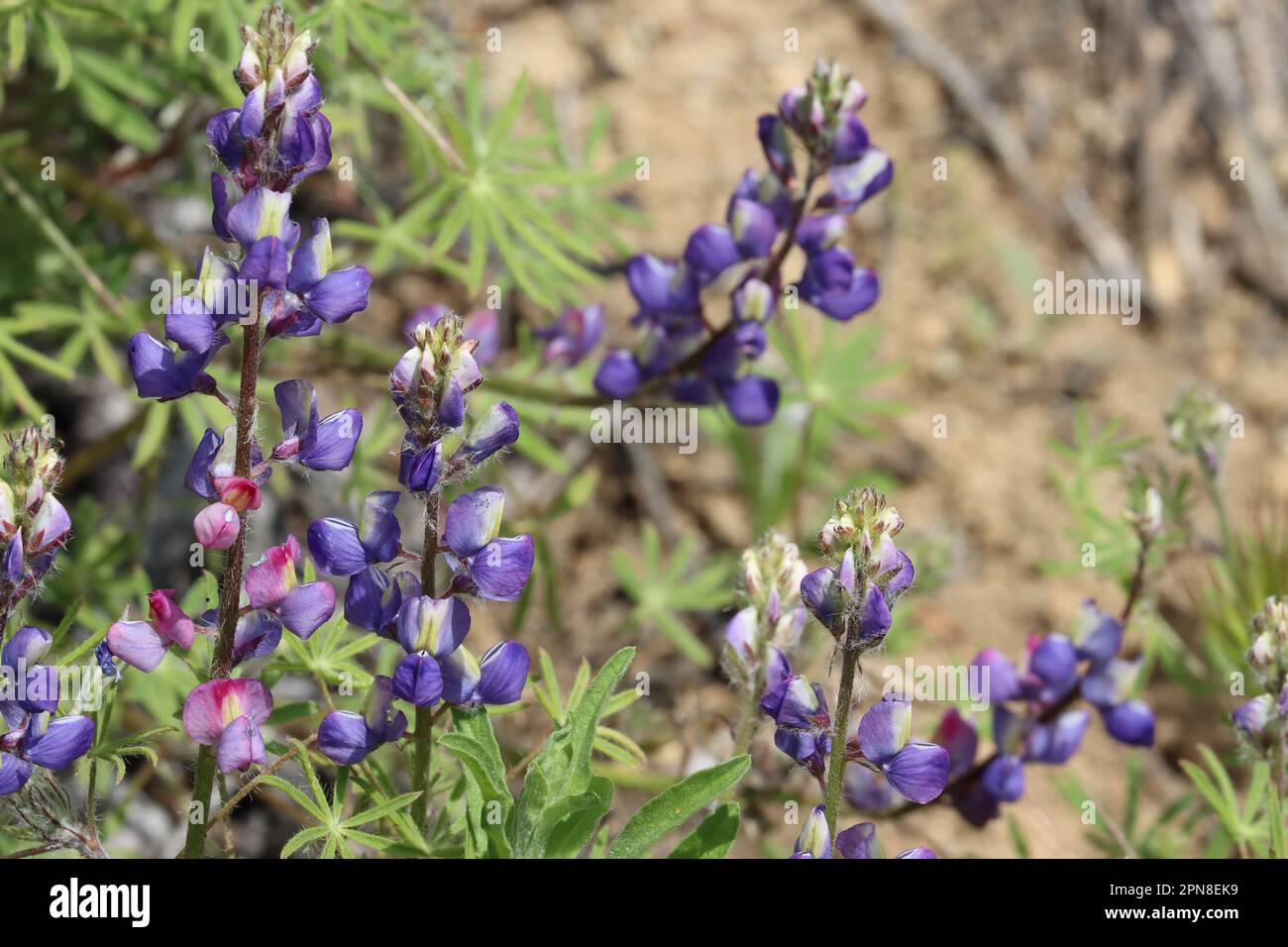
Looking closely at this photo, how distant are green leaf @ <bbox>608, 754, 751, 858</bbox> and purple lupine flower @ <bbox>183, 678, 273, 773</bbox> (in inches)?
25.0

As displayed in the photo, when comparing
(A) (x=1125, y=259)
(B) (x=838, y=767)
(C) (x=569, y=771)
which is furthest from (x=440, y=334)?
(A) (x=1125, y=259)

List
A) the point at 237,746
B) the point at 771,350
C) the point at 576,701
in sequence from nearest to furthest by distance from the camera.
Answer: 1. the point at 237,746
2. the point at 576,701
3. the point at 771,350

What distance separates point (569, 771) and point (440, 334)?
0.78m

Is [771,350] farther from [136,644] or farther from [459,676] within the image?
[136,644]

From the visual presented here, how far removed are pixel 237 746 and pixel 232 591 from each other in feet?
0.83

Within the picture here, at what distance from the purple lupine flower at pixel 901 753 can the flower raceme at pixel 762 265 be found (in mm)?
1205

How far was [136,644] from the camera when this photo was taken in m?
2.16

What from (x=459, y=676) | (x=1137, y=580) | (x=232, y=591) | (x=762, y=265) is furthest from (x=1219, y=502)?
(x=232, y=591)

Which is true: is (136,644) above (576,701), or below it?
above

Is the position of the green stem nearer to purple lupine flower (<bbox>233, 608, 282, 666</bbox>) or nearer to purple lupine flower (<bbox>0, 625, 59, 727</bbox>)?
purple lupine flower (<bbox>233, 608, 282, 666</bbox>)

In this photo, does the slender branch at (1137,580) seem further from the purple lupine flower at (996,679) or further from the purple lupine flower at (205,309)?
the purple lupine flower at (205,309)

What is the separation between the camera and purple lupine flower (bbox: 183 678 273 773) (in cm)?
218

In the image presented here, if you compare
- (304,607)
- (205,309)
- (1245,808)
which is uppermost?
(205,309)

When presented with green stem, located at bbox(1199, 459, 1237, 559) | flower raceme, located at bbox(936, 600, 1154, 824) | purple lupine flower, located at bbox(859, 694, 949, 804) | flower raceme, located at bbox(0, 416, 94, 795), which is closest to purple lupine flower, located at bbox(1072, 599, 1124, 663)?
flower raceme, located at bbox(936, 600, 1154, 824)
